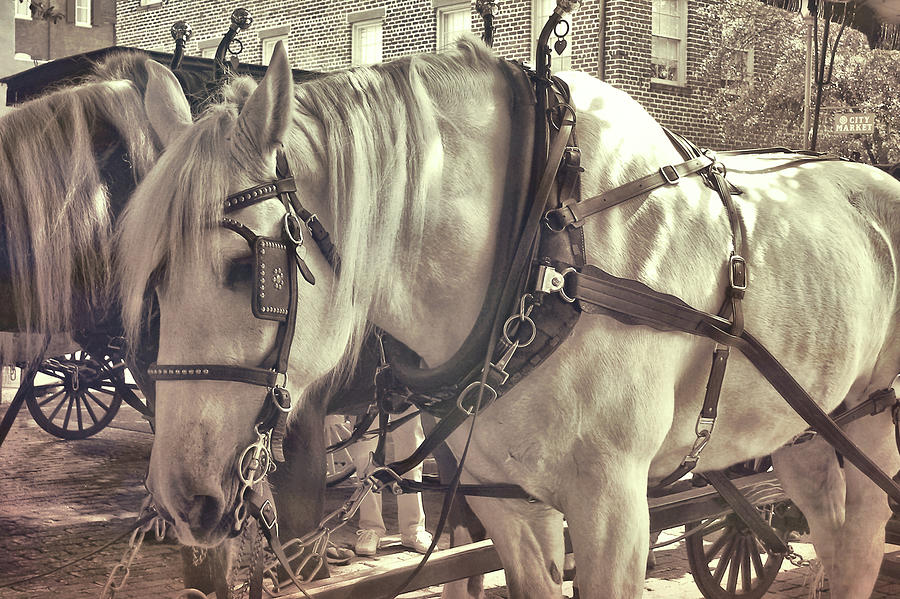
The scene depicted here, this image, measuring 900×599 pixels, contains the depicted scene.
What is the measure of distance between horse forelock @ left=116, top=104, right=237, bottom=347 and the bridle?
0.05 meters

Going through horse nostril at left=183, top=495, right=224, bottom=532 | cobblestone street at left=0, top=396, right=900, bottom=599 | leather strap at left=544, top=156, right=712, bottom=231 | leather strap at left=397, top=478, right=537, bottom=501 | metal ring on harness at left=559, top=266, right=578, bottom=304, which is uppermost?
leather strap at left=544, top=156, right=712, bottom=231

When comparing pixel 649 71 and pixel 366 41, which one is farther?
pixel 366 41

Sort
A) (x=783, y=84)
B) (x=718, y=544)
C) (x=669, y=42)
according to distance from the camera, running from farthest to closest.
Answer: (x=783, y=84) → (x=669, y=42) → (x=718, y=544)

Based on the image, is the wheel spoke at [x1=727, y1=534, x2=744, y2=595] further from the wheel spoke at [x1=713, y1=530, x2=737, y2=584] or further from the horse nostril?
the horse nostril

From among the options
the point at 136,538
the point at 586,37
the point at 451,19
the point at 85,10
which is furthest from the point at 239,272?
the point at 85,10

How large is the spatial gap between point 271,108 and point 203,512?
820mm

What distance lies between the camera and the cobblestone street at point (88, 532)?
4793mm

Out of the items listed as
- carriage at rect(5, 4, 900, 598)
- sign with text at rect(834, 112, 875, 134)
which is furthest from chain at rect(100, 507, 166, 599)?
sign with text at rect(834, 112, 875, 134)

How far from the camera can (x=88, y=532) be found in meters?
5.98

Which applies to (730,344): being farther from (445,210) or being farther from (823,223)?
(445,210)

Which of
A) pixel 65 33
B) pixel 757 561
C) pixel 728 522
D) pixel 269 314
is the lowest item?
pixel 757 561

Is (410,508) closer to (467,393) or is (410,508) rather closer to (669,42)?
(467,393)

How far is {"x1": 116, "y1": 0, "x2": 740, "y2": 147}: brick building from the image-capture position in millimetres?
13422

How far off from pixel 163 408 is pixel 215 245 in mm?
344
